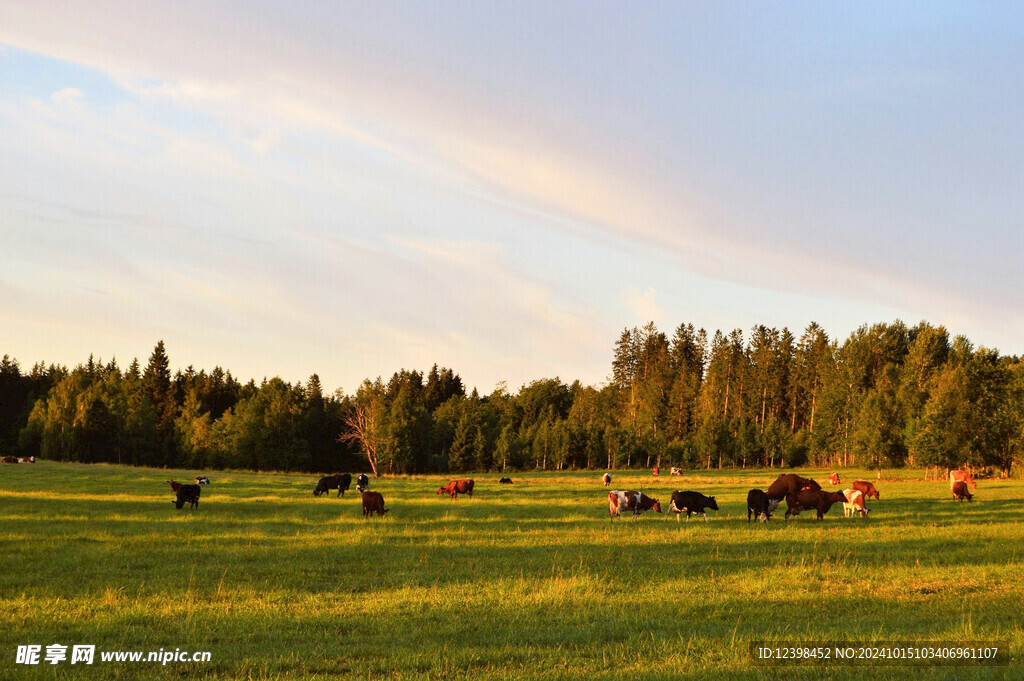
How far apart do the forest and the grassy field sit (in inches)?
2281

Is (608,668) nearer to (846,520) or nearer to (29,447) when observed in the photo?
(846,520)

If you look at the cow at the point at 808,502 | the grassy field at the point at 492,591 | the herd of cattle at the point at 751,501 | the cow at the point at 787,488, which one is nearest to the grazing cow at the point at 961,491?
the grassy field at the point at 492,591

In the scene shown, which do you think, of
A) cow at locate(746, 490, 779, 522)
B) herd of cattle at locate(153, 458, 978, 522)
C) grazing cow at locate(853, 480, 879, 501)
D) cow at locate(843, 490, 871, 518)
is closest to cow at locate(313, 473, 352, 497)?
herd of cattle at locate(153, 458, 978, 522)

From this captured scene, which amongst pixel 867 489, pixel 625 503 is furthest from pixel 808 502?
pixel 867 489

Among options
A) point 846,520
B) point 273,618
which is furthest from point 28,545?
point 846,520

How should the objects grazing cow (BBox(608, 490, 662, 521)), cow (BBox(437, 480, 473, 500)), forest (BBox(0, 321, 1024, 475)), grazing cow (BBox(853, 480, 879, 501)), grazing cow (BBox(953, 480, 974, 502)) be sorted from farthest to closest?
forest (BBox(0, 321, 1024, 475)), cow (BBox(437, 480, 473, 500)), grazing cow (BBox(853, 480, 879, 501)), grazing cow (BBox(953, 480, 974, 502)), grazing cow (BBox(608, 490, 662, 521))

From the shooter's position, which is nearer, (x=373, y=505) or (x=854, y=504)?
(x=854, y=504)

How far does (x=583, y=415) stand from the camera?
463 feet

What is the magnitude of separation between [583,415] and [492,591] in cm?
12621

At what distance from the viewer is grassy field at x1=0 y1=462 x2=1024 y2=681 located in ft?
34.9

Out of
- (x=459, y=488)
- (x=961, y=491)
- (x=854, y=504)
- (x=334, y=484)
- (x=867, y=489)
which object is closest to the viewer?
(x=854, y=504)

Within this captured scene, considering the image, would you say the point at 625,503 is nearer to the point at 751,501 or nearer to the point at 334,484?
the point at 751,501

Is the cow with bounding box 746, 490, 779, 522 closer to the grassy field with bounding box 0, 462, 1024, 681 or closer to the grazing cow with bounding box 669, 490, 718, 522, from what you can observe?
the grassy field with bounding box 0, 462, 1024, 681

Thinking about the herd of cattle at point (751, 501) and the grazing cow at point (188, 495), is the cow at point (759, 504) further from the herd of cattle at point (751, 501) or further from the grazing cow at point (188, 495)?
the grazing cow at point (188, 495)
